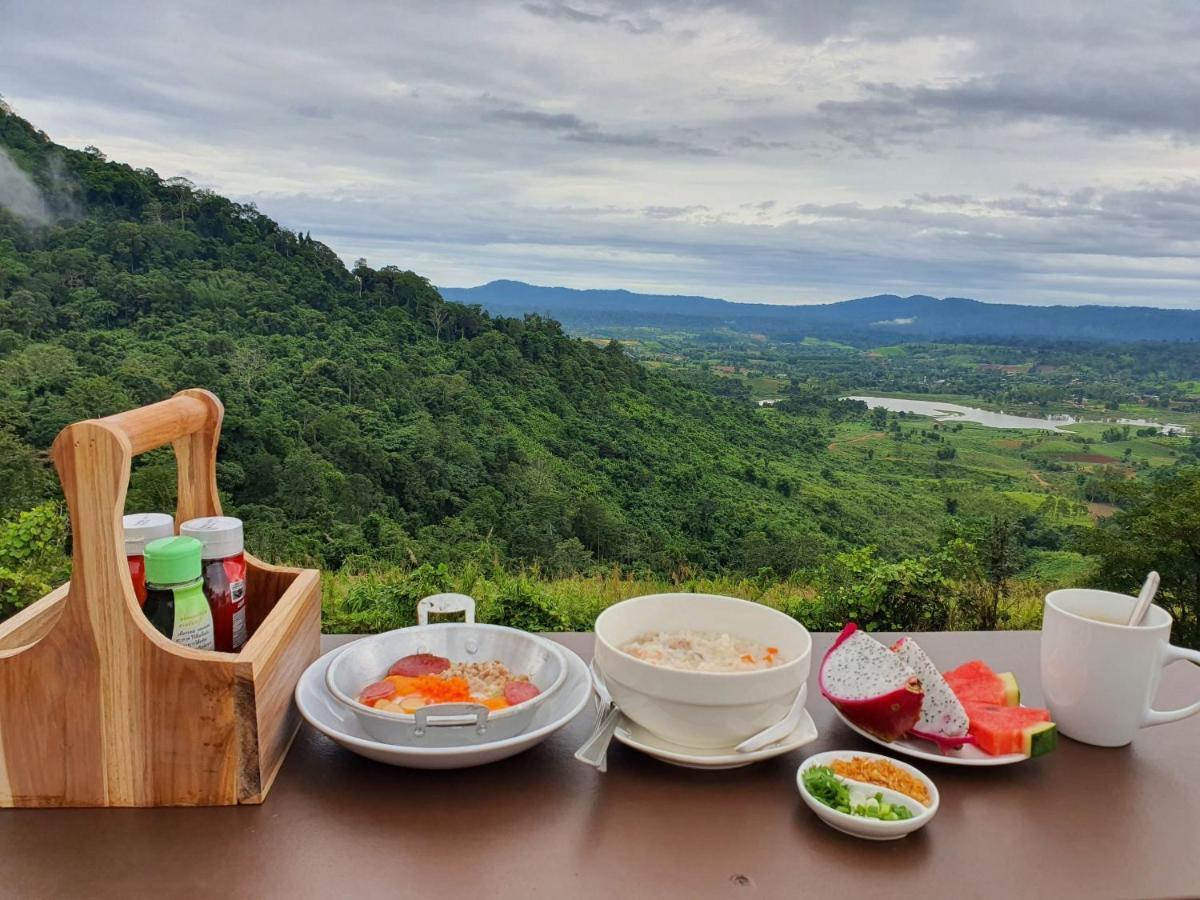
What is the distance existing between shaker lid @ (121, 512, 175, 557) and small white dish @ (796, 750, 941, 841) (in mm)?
734

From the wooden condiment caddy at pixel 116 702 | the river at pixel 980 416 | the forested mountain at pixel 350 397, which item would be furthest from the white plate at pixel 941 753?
the river at pixel 980 416

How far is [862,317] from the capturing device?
9306 cm

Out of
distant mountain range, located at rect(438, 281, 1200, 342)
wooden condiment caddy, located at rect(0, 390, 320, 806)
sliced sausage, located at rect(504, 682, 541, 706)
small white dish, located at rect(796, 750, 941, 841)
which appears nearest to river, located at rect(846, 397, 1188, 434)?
distant mountain range, located at rect(438, 281, 1200, 342)

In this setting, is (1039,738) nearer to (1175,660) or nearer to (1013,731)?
(1013,731)

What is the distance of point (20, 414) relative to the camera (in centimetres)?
1499

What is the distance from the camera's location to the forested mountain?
1669 cm

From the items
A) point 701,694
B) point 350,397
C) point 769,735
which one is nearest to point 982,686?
point 769,735

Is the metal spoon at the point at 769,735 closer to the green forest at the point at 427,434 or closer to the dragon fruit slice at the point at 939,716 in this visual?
the dragon fruit slice at the point at 939,716

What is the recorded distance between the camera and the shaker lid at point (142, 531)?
2.90 ft

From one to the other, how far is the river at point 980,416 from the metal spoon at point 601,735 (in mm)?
36571

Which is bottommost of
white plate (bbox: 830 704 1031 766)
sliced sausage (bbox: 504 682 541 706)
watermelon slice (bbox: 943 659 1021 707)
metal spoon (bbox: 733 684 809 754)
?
white plate (bbox: 830 704 1031 766)

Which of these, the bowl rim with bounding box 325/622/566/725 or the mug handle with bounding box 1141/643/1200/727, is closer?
the bowl rim with bounding box 325/622/566/725

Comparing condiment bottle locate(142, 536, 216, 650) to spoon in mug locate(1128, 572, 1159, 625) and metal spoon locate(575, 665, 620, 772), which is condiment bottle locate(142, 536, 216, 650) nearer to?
metal spoon locate(575, 665, 620, 772)

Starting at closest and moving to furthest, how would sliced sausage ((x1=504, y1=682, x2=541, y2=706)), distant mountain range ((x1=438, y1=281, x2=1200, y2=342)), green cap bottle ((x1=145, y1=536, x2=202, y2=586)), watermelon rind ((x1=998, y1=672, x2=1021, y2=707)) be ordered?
green cap bottle ((x1=145, y1=536, x2=202, y2=586)) → sliced sausage ((x1=504, y1=682, x2=541, y2=706)) → watermelon rind ((x1=998, y1=672, x2=1021, y2=707)) → distant mountain range ((x1=438, y1=281, x2=1200, y2=342))
